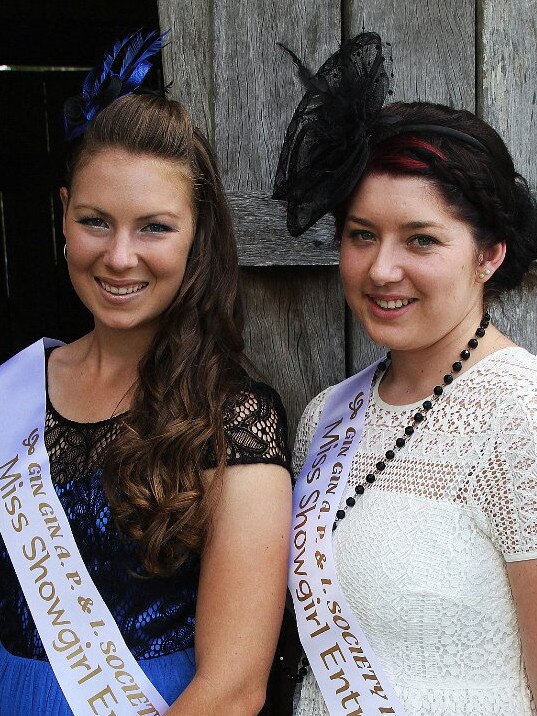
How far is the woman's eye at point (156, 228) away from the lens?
5.57ft

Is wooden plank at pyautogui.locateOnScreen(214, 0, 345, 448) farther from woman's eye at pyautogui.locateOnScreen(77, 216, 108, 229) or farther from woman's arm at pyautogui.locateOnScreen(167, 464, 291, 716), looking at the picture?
woman's arm at pyautogui.locateOnScreen(167, 464, 291, 716)

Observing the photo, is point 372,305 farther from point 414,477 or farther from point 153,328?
point 153,328

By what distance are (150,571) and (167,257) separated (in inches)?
21.8

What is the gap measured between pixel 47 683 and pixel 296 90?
134 cm

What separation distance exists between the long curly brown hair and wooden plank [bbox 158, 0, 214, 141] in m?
0.33

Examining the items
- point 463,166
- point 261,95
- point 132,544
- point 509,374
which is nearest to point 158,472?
point 132,544

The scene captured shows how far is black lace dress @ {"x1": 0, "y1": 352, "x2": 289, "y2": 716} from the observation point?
5.48ft

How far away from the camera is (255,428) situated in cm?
167

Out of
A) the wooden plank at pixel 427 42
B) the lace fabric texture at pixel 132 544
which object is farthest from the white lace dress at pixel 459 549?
the wooden plank at pixel 427 42

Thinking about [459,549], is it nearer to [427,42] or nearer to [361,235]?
[361,235]

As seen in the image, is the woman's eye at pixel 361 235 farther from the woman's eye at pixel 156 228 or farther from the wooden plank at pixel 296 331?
the wooden plank at pixel 296 331

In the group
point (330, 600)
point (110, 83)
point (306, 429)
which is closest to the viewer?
point (330, 600)

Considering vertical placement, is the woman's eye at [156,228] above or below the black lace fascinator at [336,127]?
below

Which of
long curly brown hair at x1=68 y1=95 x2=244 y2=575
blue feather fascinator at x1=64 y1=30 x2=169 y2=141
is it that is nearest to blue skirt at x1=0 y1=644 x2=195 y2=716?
long curly brown hair at x1=68 y1=95 x2=244 y2=575
